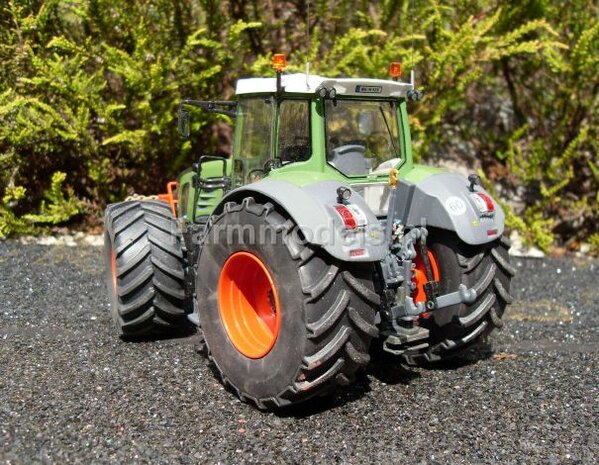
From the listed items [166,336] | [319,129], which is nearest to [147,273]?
[166,336]

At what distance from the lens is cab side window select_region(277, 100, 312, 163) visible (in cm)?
390

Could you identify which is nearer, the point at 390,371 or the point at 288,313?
the point at 288,313

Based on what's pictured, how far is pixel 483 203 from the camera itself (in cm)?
402

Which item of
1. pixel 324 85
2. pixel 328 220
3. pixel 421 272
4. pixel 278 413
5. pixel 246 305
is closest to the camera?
pixel 328 220

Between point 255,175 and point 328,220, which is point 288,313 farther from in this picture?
point 255,175

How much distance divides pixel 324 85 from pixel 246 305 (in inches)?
54.2

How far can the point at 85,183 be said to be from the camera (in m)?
8.31

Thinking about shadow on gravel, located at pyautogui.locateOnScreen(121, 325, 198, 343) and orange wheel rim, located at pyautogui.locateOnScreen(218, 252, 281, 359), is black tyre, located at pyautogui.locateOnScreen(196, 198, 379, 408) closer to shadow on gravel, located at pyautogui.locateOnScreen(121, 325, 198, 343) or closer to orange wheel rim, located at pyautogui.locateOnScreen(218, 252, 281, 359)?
orange wheel rim, located at pyautogui.locateOnScreen(218, 252, 281, 359)

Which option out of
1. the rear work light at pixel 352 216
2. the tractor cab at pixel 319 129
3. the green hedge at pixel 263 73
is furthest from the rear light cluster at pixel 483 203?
the green hedge at pixel 263 73

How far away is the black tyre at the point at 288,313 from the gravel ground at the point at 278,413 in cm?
23

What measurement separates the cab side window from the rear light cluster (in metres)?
1.08

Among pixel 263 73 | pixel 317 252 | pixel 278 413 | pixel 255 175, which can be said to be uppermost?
pixel 263 73

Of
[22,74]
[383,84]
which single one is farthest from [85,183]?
[383,84]

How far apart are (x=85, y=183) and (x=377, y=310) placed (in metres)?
5.83
